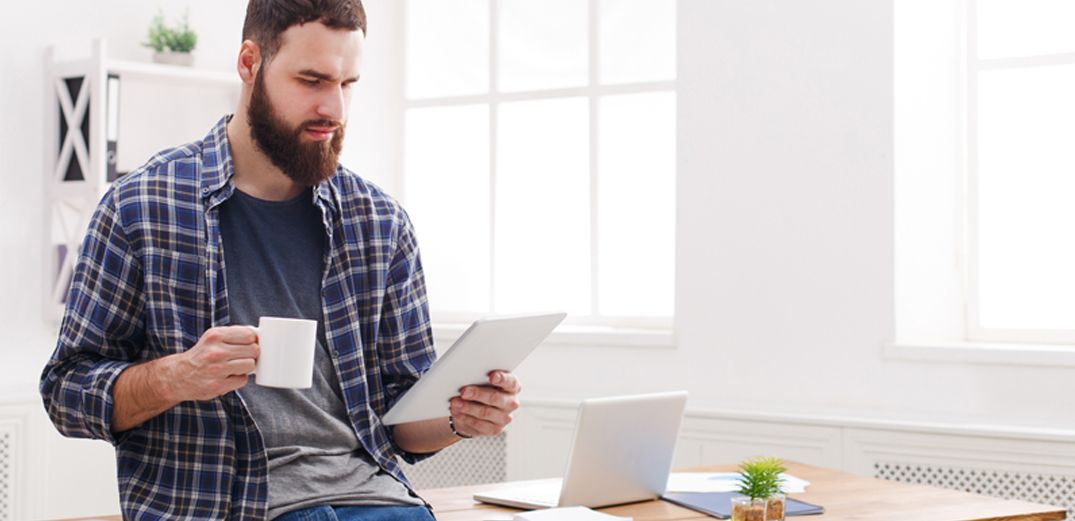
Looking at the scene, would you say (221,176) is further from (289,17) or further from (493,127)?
(493,127)

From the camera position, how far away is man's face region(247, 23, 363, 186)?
1985 mm

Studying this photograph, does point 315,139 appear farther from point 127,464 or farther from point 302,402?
point 127,464

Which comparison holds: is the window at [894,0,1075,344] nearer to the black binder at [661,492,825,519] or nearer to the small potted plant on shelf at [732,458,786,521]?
the black binder at [661,492,825,519]

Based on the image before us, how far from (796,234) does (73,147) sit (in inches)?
89.8

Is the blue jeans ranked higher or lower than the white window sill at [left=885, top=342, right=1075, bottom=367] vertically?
lower

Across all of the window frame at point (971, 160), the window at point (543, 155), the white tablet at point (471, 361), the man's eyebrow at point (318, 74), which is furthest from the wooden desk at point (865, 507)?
the window at point (543, 155)

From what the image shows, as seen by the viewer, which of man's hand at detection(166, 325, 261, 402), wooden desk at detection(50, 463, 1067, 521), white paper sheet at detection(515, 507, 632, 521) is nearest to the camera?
man's hand at detection(166, 325, 261, 402)

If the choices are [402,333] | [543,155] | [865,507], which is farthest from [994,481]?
[402,333]

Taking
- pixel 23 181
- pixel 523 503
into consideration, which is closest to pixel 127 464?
pixel 523 503

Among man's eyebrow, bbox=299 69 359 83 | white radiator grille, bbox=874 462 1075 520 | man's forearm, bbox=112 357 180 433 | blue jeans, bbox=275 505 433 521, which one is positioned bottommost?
white radiator grille, bbox=874 462 1075 520

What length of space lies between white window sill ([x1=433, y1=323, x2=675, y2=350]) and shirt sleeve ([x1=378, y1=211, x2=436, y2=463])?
2223mm

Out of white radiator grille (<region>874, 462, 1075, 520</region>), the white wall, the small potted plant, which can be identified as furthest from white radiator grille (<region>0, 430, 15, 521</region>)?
white radiator grille (<region>874, 462, 1075, 520</region>)

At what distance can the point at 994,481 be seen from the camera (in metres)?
3.71

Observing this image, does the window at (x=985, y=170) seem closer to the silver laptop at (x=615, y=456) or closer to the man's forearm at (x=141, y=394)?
the silver laptop at (x=615, y=456)
